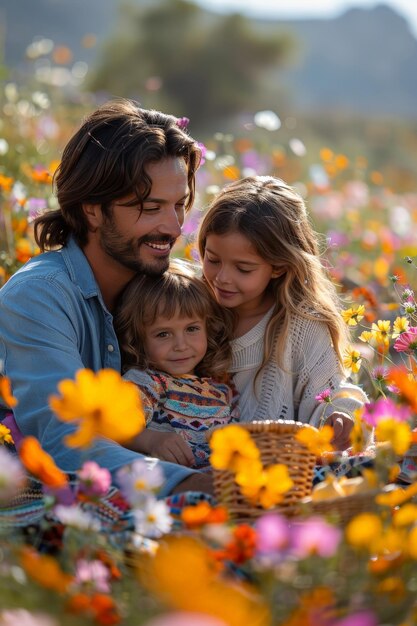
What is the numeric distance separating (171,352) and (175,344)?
31 millimetres

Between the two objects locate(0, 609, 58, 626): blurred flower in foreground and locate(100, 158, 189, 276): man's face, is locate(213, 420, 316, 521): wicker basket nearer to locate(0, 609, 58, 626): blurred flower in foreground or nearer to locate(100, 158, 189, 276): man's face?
locate(0, 609, 58, 626): blurred flower in foreground

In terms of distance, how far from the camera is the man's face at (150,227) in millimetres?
3367

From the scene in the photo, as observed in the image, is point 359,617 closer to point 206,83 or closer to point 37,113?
point 37,113

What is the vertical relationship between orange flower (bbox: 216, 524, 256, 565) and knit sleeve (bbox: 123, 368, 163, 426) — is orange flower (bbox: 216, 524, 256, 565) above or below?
above

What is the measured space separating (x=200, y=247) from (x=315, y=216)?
3.76m

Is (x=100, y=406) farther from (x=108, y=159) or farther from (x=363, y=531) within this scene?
(x=108, y=159)

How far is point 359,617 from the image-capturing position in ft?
4.66

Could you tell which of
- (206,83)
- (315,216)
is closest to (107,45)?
(206,83)

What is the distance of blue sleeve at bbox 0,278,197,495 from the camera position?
8.72ft

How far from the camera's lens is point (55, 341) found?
2984mm

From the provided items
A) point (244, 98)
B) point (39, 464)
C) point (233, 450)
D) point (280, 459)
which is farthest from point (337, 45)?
point (39, 464)

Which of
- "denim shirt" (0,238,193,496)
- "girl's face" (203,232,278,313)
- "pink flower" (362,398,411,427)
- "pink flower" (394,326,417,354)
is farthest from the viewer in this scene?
"girl's face" (203,232,278,313)

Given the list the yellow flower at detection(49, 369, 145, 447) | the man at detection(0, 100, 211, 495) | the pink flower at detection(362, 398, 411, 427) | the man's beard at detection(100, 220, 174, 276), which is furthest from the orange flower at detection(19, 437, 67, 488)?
the man's beard at detection(100, 220, 174, 276)

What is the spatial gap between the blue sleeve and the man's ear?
0.33m
